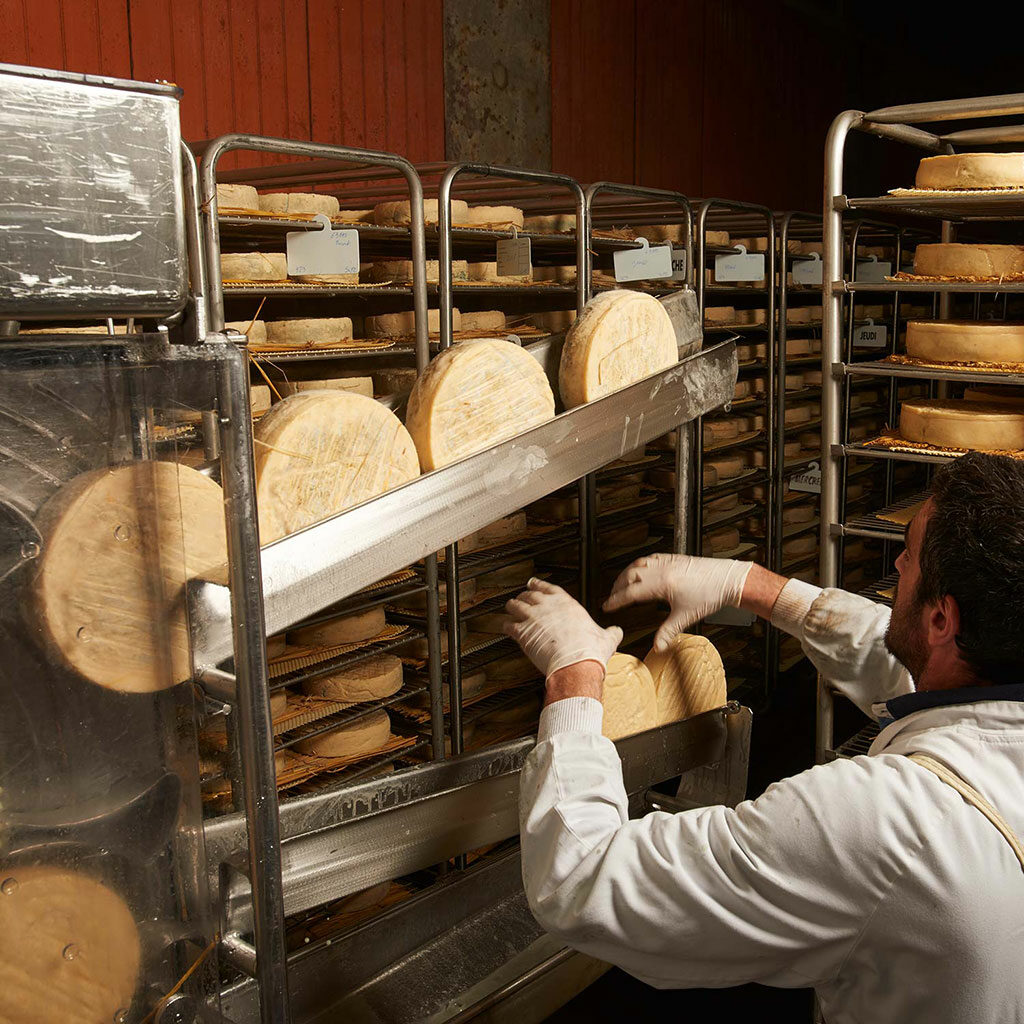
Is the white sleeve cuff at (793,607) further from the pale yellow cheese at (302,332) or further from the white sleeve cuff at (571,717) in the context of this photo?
the pale yellow cheese at (302,332)

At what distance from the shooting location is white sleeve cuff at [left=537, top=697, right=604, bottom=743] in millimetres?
1337

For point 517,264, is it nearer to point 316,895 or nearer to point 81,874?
point 316,895

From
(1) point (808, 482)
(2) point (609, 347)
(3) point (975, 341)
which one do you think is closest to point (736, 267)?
(1) point (808, 482)

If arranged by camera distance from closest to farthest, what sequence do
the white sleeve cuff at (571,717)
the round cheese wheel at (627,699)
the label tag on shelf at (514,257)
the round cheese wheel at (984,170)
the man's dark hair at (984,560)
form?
the man's dark hair at (984,560) → the white sleeve cuff at (571,717) → the round cheese wheel at (627,699) → the round cheese wheel at (984,170) → the label tag on shelf at (514,257)

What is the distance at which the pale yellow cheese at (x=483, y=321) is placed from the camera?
10.2 ft

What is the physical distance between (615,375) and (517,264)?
4.46 feet

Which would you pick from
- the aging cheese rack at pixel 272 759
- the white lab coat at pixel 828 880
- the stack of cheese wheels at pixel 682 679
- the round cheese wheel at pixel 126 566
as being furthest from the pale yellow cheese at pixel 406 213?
the round cheese wheel at pixel 126 566

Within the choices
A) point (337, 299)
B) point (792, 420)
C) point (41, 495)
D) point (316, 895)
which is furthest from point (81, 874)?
point (792, 420)

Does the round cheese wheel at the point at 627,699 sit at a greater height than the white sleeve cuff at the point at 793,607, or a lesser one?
lesser

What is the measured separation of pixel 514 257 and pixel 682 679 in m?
1.43

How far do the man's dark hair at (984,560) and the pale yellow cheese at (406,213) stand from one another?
5.85ft

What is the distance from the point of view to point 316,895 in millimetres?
1272

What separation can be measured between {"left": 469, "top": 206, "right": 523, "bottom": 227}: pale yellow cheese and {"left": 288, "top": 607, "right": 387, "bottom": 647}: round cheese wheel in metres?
1.25

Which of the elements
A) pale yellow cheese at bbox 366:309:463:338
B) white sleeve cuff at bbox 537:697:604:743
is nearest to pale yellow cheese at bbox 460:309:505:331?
pale yellow cheese at bbox 366:309:463:338
